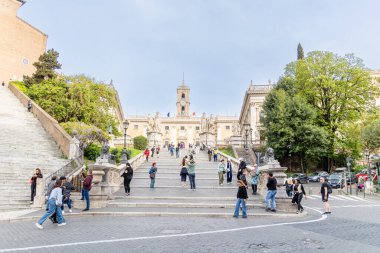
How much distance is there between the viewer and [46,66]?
130 ft

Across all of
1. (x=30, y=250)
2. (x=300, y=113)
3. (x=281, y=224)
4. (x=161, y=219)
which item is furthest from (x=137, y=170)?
(x=300, y=113)

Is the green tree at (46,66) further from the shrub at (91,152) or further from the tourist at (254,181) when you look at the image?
the tourist at (254,181)

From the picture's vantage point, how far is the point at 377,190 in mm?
26766

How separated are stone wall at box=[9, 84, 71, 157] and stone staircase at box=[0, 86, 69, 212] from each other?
0.38 metres

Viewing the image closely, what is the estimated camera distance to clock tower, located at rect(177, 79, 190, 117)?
11688 cm

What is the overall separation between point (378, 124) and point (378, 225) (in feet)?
91.3

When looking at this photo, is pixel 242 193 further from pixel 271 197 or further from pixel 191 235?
pixel 191 235

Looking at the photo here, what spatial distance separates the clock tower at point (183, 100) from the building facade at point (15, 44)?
219 feet

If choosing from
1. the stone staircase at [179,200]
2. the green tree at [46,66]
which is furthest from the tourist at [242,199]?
the green tree at [46,66]

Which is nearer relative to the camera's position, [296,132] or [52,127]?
[52,127]

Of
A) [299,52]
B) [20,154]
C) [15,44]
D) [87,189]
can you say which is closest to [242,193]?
[87,189]

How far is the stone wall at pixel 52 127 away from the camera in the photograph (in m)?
23.1

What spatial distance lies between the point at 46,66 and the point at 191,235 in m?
38.1

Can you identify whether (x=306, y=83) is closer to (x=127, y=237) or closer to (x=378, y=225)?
(x=378, y=225)
